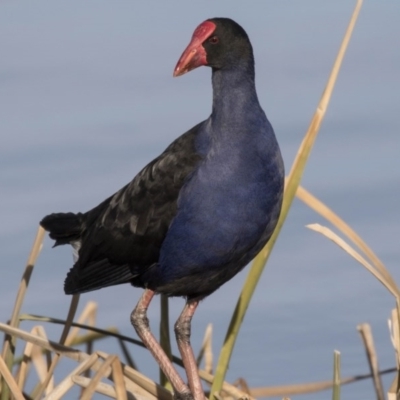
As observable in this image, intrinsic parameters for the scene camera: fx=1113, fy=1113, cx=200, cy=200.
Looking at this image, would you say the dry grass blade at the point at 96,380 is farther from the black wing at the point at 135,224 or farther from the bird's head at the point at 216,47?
the bird's head at the point at 216,47

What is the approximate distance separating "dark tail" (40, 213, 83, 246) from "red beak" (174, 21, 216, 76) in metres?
0.97

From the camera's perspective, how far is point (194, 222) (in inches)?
143

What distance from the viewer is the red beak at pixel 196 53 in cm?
365

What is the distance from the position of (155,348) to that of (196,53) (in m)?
1.01

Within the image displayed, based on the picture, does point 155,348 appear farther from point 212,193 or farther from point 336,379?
point 336,379

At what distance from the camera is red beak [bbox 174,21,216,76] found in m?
3.65

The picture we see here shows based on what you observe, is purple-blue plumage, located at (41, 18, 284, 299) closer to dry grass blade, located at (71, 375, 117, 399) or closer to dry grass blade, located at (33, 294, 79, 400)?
dry grass blade, located at (33, 294, 79, 400)

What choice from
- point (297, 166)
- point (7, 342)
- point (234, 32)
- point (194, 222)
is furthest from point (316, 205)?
point (7, 342)

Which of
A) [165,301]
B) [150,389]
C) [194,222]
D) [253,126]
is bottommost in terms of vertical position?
[150,389]

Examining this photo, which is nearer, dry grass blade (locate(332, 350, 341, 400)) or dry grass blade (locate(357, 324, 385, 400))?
dry grass blade (locate(332, 350, 341, 400))

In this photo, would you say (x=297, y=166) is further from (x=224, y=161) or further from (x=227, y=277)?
(x=227, y=277)

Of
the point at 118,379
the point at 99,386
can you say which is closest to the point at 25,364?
the point at 99,386

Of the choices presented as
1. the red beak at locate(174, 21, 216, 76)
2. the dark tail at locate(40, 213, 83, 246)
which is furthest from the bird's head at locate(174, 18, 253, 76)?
the dark tail at locate(40, 213, 83, 246)

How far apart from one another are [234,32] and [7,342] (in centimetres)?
125
